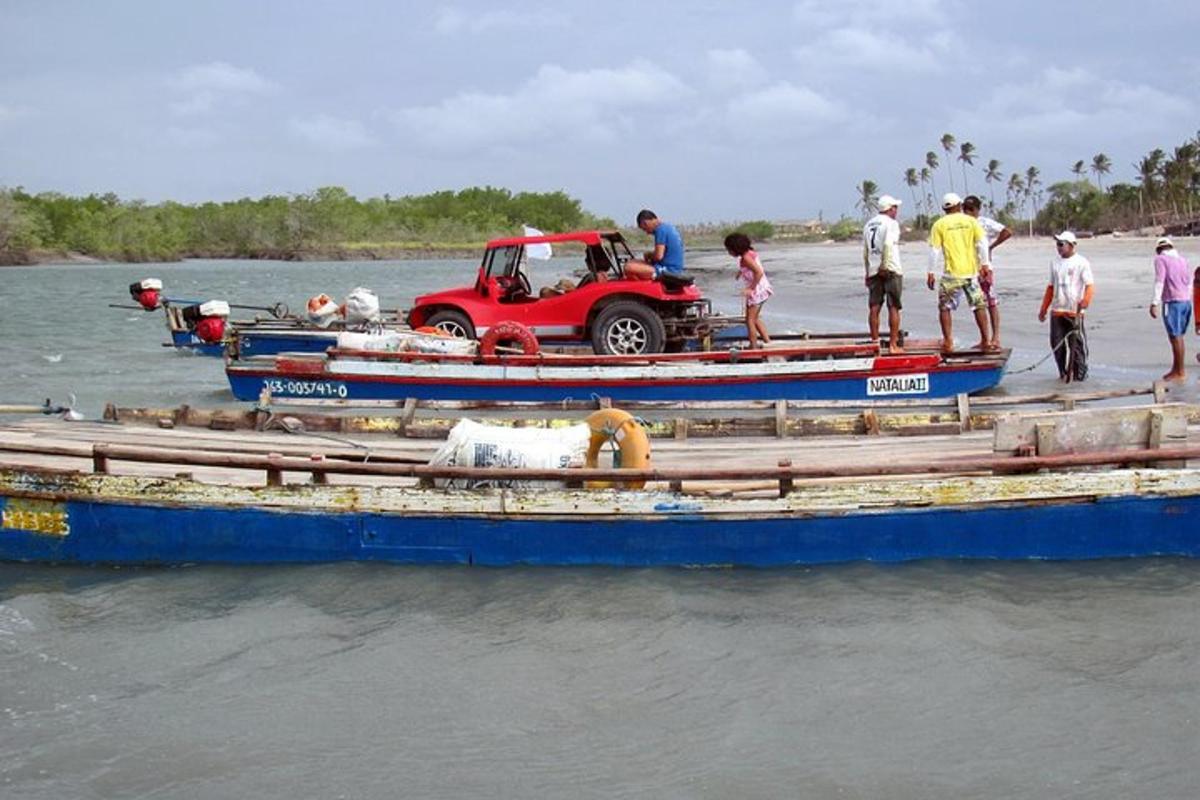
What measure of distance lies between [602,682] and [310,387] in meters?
8.28

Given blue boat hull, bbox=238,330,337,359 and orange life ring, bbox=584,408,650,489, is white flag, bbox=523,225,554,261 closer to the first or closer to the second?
blue boat hull, bbox=238,330,337,359

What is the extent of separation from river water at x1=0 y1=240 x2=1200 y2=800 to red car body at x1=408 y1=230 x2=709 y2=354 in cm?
705

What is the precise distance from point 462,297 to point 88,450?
6702 mm

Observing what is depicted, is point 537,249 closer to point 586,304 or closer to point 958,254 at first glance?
point 586,304

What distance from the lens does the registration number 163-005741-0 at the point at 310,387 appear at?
562 inches

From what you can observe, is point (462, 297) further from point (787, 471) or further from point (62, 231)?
point (62, 231)

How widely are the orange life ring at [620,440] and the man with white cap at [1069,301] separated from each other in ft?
23.9

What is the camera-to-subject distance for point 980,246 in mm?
13672

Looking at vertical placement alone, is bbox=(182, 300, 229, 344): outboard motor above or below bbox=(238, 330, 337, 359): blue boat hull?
above

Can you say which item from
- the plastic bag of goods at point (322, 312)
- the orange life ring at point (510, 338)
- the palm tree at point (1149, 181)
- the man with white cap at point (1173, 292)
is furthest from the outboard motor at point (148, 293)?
the palm tree at point (1149, 181)

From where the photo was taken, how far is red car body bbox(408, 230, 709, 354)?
14961 mm

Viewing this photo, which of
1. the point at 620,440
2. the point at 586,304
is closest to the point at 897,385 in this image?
the point at 586,304

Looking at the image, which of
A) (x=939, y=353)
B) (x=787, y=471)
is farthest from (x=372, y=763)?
(x=939, y=353)

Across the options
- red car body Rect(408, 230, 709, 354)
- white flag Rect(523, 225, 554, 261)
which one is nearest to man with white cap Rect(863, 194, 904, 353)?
red car body Rect(408, 230, 709, 354)
